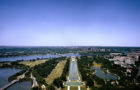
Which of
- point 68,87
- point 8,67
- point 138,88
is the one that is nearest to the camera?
point 138,88

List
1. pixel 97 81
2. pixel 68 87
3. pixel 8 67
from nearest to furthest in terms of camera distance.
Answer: pixel 68 87
pixel 97 81
pixel 8 67

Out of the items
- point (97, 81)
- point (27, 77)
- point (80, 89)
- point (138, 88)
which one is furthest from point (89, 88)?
point (27, 77)

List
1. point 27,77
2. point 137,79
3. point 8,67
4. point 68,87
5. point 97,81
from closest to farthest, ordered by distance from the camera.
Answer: point 68,87 < point 97,81 < point 137,79 < point 27,77 < point 8,67

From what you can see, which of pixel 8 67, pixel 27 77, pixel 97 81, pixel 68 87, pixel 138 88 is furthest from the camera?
pixel 8 67

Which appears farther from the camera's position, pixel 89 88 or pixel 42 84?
pixel 42 84

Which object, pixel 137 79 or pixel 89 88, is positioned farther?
pixel 137 79

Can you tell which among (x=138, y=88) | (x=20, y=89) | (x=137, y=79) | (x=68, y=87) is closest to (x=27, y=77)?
(x=20, y=89)

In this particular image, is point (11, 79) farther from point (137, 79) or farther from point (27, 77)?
point (137, 79)

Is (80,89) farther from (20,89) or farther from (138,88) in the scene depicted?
(20,89)
